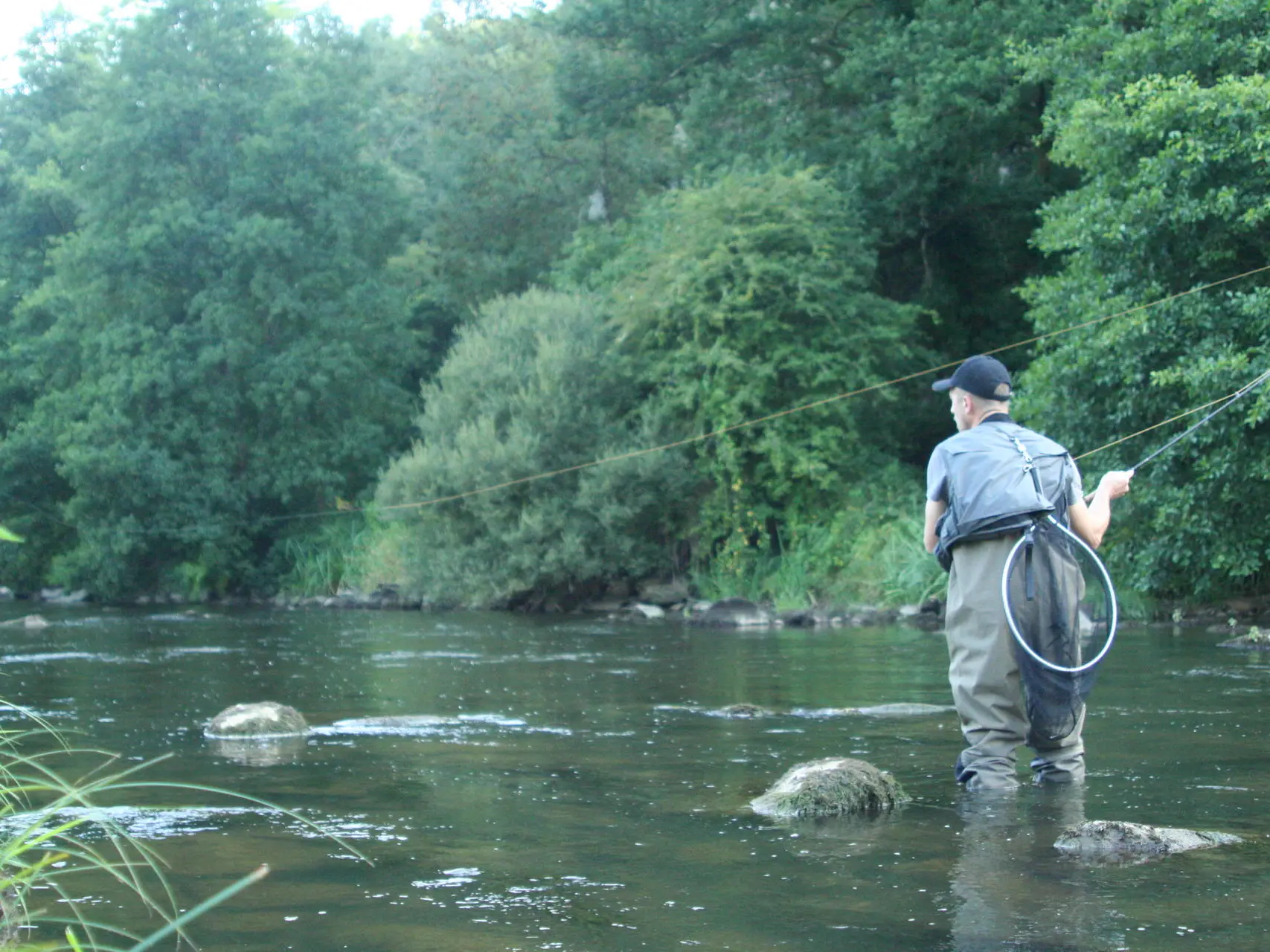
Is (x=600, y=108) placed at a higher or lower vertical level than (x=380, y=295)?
higher

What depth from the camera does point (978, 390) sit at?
6723 mm

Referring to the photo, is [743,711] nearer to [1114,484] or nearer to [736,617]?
[1114,484]

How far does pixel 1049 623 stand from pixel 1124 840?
1224 mm

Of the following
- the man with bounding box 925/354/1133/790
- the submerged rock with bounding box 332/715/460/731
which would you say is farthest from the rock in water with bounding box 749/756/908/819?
the submerged rock with bounding box 332/715/460/731

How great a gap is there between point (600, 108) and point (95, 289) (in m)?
11.2

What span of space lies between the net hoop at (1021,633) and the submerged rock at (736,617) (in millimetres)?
14567

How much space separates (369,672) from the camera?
13586 mm

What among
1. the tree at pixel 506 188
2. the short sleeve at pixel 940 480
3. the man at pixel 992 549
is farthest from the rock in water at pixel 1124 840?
the tree at pixel 506 188

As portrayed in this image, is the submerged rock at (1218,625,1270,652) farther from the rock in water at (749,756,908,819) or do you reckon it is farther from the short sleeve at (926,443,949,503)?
the rock in water at (749,756,908,819)

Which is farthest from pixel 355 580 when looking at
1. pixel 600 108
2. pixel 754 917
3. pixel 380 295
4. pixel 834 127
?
pixel 754 917

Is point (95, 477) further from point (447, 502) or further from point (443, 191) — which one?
point (443, 191)

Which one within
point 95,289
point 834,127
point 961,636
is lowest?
point 961,636

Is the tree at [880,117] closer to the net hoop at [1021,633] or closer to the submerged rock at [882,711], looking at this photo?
the submerged rock at [882,711]

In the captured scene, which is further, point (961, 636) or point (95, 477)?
point (95, 477)
